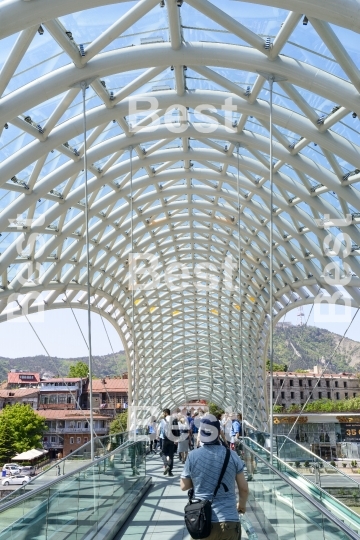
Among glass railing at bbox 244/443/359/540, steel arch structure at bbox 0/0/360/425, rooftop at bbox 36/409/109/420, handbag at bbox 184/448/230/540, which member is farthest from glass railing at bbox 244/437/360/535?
rooftop at bbox 36/409/109/420

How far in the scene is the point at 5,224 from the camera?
963 inches

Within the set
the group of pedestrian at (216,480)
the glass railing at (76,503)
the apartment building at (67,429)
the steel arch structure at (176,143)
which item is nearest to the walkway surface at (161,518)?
the glass railing at (76,503)

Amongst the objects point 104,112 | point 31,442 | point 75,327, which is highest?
point 104,112

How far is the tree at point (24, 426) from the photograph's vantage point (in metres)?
98.1

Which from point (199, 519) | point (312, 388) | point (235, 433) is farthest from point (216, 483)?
point (312, 388)

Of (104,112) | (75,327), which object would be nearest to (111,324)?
(75,327)

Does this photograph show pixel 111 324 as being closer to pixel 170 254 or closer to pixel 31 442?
pixel 170 254

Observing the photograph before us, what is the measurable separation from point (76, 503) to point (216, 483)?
3843mm

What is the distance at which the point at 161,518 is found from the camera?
12359 millimetres

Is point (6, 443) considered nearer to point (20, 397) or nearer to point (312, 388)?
point (20, 397)

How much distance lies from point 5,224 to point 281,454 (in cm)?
1477

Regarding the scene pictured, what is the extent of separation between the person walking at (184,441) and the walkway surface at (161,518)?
17.2 ft

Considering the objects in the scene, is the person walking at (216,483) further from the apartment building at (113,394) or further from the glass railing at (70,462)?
the apartment building at (113,394)

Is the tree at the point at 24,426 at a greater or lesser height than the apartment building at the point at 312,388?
Result: lesser
